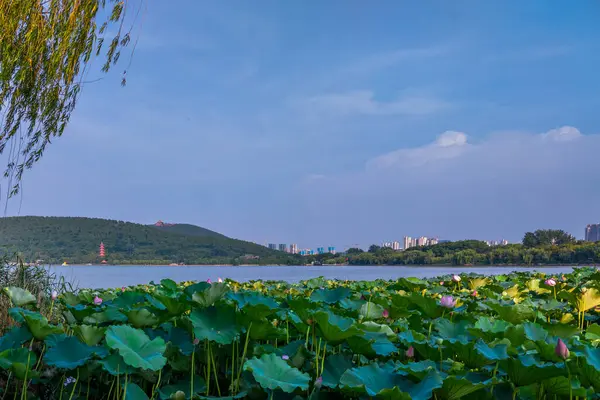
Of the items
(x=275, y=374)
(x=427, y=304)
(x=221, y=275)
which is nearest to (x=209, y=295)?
(x=275, y=374)

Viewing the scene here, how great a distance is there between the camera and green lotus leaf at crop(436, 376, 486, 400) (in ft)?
4.12

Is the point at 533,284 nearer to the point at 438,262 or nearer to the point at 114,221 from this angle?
the point at 438,262

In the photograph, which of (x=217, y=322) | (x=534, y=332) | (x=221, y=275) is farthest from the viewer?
(x=221, y=275)

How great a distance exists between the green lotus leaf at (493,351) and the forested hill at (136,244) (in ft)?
53.6

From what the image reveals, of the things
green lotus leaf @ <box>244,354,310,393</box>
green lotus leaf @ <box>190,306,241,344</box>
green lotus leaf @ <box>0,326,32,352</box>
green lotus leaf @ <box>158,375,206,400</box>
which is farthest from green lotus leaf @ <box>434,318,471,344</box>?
green lotus leaf @ <box>0,326,32,352</box>

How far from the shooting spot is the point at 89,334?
69.0 inches

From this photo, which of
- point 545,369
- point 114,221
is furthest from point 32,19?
point 114,221

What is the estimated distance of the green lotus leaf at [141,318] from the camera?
188 centimetres

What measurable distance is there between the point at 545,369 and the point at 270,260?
28.3 metres

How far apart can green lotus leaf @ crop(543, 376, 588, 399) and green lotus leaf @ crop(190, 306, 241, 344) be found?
0.97 meters

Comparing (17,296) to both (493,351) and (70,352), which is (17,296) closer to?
(70,352)

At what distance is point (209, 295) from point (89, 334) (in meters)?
0.46

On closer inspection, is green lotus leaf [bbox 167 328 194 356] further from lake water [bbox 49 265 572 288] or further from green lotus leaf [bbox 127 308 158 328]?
lake water [bbox 49 265 572 288]

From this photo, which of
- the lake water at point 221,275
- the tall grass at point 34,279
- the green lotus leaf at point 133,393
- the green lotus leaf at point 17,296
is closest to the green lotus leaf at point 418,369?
the green lotus leaf at point 133,393
